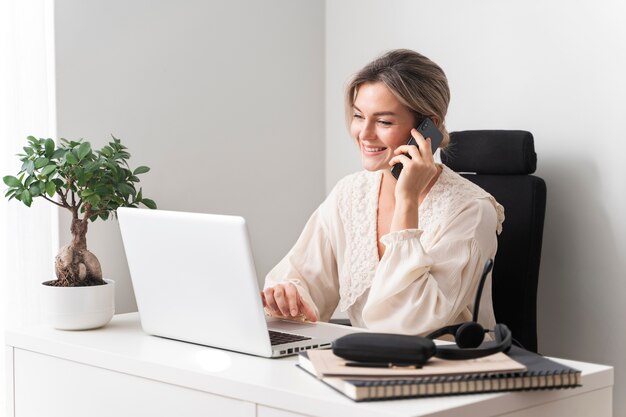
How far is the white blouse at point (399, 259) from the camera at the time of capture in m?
1.74

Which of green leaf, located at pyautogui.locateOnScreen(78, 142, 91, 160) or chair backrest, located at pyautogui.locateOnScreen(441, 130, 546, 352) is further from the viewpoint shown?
chair backrest, located at pyautogui.locateOnScreen(441, 130, 546, 352)

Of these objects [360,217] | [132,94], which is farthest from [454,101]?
[132,94]

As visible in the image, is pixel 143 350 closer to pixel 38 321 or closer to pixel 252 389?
pixel 252 389

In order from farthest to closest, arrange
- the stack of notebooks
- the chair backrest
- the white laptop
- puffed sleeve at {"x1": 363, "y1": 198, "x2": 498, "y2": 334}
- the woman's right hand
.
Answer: the chair backrest < the woman's right hand < puffed sleeve at {"x1": 363, "y1": 198, "x2": 498, "y2": 334} < the white laptop < the stack of notebooks

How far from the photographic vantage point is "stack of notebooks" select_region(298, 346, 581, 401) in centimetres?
115

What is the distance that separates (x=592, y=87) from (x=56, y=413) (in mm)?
1615

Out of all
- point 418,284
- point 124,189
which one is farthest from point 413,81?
point 124,189

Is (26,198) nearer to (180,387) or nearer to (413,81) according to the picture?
(180,387)

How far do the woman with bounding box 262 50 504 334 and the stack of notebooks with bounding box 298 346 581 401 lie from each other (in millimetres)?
516

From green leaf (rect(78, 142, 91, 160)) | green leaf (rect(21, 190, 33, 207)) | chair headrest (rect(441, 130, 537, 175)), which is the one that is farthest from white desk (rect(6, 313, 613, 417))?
chair headrest (rect(441, 130, 537, 175))

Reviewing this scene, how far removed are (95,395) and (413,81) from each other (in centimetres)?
101

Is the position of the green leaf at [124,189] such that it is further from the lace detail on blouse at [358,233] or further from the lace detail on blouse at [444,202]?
the lace detail on blouse at [444,202]

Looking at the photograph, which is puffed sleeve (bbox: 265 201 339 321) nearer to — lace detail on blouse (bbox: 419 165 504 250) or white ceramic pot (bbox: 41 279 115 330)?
lace detail on blouse (bbox: 419 165 504 250)

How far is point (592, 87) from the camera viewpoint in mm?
2322
